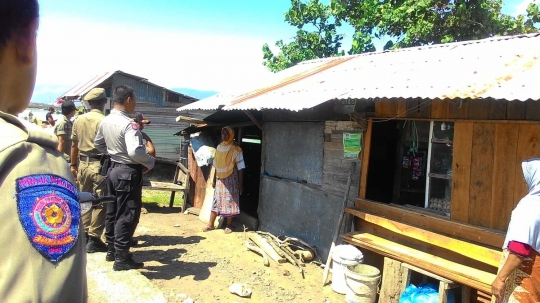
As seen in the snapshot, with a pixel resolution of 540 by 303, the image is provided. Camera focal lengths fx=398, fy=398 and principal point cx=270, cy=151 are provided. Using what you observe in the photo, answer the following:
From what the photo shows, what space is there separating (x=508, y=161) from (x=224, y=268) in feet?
13.0

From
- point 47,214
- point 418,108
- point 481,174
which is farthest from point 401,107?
point 47,214

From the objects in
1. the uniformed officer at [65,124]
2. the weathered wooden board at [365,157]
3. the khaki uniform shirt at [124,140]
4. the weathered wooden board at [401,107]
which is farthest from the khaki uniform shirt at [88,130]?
the weathered wooden board at [401,107]

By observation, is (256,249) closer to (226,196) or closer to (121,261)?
(226,196)

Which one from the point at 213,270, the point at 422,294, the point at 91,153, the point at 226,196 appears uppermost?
the point at 91,153

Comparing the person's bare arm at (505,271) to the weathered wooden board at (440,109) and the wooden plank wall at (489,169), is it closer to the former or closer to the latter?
the wooden plank wall at (489,169)

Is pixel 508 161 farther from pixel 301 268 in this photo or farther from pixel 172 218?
pixel 172 218

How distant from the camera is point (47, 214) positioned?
799 millimetres

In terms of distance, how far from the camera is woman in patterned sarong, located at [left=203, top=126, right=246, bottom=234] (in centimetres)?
757

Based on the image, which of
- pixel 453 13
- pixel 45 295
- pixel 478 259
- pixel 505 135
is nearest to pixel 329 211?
pixel 478 259

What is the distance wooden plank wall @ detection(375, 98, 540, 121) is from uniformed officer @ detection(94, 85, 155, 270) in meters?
3.13

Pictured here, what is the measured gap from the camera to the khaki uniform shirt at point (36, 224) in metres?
0.74

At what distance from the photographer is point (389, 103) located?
205 inches

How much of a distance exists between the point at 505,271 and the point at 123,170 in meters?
3.98

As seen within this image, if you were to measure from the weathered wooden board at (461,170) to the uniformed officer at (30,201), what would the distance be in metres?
4.46
